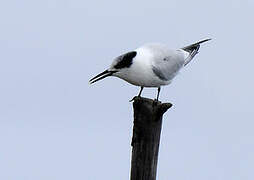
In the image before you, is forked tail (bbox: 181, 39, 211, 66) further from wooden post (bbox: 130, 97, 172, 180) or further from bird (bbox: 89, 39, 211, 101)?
wooden post (bbox: 130, 97, 172, 180)

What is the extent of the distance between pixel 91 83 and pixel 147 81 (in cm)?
84

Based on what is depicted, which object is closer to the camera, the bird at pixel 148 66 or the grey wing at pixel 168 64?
the bird at pixel 148 66

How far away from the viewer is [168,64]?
449 inches

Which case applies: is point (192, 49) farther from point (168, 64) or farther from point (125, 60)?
point (125, 60)

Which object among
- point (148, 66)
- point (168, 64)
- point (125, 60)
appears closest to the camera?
point (125, 60)

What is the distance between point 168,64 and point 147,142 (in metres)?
2.81

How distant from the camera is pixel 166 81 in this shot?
11141 millimetres

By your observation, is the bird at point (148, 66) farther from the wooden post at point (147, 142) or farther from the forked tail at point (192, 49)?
the wooden post at point (147, 142)

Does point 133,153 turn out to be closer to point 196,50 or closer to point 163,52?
point 163,52

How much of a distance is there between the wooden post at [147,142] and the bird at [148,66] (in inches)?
52.5

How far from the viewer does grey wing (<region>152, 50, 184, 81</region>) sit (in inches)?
428

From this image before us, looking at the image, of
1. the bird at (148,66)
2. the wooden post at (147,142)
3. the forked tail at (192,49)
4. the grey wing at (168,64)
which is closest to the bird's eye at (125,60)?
the bird at (148,66)

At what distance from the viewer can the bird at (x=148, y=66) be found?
33.1 feet

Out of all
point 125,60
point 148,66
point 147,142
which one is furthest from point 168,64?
point 147,142
